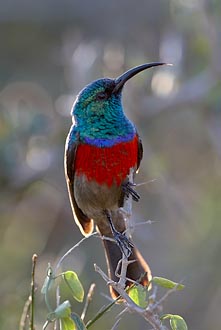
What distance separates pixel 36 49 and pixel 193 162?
2.31 meters

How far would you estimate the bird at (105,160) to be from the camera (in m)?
4.00

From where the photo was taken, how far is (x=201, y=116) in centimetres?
725

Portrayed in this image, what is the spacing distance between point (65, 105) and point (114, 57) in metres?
0.56

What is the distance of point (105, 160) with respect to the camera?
3990mm

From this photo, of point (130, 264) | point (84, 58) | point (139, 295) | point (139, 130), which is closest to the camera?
point (139, 295)

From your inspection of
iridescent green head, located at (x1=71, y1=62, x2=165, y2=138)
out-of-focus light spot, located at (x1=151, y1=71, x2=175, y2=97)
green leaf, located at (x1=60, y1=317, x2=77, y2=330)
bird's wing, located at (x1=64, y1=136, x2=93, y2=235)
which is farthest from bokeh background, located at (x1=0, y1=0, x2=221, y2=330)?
green leaf, located at (x1=60, y1=317, x2=77, y2=330)

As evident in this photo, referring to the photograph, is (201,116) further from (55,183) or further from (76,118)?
(76,118)

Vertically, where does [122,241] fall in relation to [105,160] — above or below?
below

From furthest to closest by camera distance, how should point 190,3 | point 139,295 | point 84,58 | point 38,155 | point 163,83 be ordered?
point 38,155 → point 84,58 → point 163,83 → point 190,3 → point 139,295

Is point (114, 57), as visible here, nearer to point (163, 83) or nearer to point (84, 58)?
point (84, 58)

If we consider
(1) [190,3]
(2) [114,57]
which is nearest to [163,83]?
(1) [190,3]

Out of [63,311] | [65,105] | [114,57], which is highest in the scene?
[114,57]

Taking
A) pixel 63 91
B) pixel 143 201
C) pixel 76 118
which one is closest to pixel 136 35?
pixel 63 91

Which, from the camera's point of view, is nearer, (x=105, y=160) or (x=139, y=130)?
(x=105, y=160)
